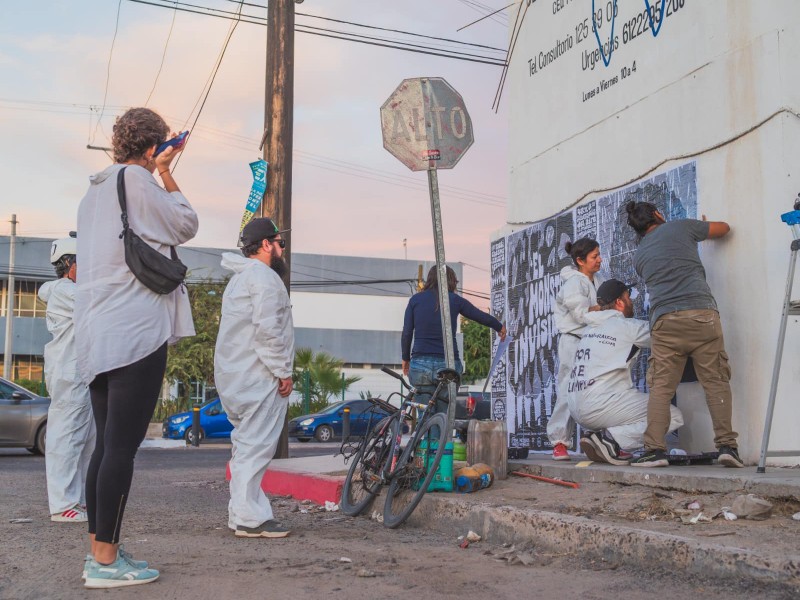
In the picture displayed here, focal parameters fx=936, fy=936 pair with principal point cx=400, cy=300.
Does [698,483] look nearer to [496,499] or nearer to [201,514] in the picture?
[496,499]

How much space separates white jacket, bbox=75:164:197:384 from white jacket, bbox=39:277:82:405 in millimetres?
2228

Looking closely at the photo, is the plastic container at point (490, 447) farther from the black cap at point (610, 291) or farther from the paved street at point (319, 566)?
the black cap at point (610, 291)

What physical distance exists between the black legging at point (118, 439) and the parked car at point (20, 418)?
39.4 feet

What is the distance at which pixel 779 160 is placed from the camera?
19.3 ft

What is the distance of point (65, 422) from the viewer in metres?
6.45

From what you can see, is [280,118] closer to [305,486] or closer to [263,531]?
[305,486]

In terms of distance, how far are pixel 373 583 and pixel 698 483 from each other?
2.08 meters

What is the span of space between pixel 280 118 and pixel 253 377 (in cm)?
581

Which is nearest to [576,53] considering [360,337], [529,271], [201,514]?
[529,271]

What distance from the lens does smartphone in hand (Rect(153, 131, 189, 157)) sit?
439 cm

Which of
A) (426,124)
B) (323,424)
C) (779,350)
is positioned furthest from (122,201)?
(323,424)

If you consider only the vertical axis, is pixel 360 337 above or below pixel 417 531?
above

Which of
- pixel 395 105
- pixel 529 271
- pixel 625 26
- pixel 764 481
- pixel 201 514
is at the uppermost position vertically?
pixel 625 26

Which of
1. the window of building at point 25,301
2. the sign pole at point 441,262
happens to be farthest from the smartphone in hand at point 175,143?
the window of building at point 25,301
